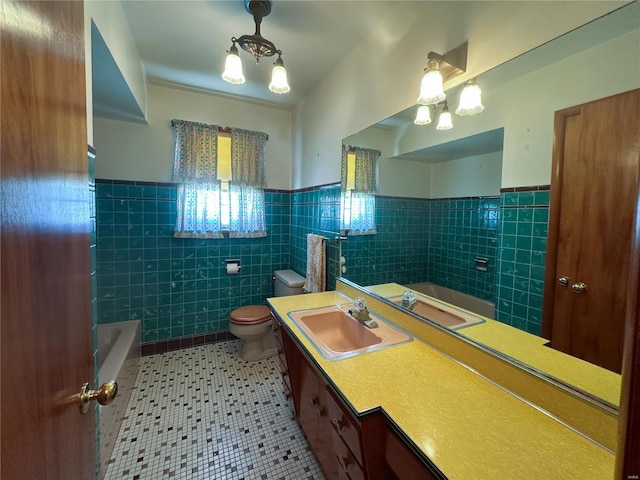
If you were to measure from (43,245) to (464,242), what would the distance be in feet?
4.56

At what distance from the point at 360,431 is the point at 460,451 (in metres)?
0.28

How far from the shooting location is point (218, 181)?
2.72 meters

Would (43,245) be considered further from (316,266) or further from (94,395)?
(316,266)

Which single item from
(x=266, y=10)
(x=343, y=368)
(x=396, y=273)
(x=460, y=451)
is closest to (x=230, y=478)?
(x=343, y=368)

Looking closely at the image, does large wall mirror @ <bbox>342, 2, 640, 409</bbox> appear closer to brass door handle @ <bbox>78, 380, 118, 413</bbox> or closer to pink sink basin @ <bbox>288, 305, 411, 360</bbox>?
pink sink basin @ <bbox>288, 305, 411, 360</bbox>

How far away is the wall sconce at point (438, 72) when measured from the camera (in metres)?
1.17

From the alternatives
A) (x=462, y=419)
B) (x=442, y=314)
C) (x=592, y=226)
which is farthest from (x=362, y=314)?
(x=592, y=226)

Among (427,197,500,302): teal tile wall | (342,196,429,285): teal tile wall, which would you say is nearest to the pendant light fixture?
(342,196,429,285): teal tile wall

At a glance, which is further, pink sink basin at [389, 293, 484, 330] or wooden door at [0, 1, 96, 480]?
pink sink basin at [389, 293, 484, 330]

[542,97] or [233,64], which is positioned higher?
[233,64]

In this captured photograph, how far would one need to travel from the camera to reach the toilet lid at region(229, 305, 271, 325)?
8.03 feet

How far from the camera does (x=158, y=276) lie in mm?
2623

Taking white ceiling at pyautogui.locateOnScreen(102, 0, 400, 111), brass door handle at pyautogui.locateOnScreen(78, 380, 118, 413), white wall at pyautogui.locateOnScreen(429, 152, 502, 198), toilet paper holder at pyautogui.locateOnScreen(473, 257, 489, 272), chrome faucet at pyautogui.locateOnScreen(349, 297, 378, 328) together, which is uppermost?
white ceiling at pyautogui.locateOnScreen(102, 0, 400, 111)

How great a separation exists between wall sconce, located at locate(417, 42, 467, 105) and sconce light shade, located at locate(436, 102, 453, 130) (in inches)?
1.9
